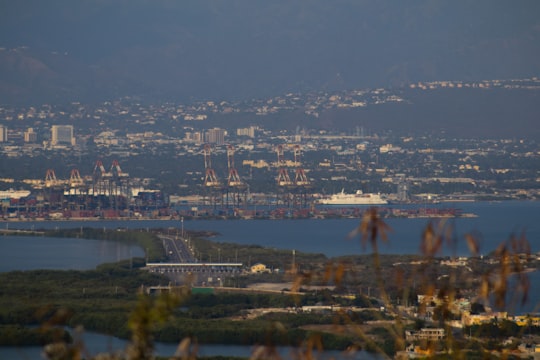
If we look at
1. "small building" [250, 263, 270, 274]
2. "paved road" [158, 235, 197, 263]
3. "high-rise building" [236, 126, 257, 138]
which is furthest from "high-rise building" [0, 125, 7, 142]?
"small building" [250, 263, 270, 274]

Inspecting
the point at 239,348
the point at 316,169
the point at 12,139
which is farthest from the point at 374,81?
the point at 239,348

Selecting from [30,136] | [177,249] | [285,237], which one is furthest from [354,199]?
[30,136]

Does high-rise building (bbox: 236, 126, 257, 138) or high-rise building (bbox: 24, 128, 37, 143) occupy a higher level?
high-rise building (bbox: 236, 126, 257, 138)

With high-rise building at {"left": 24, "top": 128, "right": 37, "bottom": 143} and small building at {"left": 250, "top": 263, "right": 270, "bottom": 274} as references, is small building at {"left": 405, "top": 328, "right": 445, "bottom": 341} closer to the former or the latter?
small building at {"left": 250, "top": 263, "right": 270, "bottom": 274}

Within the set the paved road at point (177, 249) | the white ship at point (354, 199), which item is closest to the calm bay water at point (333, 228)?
the paved road at point (177, 249)

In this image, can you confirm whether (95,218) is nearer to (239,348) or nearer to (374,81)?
(239,348)

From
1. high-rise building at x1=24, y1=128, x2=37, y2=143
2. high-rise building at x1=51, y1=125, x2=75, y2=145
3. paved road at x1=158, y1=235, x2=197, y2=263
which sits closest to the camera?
paved road at x1=158, y1=235, x2=197, y2=263
